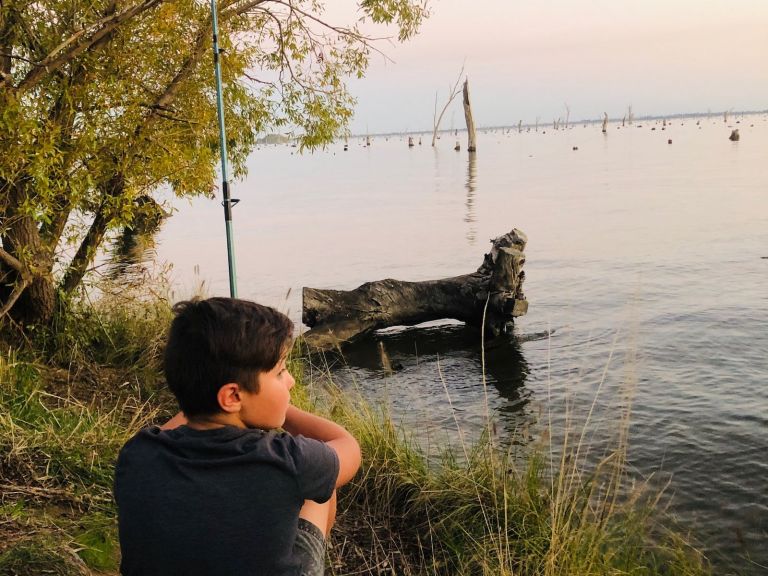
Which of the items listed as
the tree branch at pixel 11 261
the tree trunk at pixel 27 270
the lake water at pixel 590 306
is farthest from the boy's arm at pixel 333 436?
the tree branch at pixel 11 261

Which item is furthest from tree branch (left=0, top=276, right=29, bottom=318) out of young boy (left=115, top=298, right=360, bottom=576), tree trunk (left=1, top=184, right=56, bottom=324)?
young boy (left=115, top=298, right=360, bottom=576)

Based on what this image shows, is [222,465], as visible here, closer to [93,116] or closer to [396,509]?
[396,509]

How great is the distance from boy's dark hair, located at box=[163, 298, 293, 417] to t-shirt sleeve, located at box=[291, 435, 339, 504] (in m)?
0.23

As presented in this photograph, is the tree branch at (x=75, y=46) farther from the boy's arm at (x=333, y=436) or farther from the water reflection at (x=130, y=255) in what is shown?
the water reflection at (x=130, y=255)

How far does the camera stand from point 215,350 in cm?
222

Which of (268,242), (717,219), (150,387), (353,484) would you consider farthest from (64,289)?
(717,219)

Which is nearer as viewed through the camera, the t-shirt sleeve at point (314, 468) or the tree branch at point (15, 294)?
the t-shirt sleeve at point (314, 468)

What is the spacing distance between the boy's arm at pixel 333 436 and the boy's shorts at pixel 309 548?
0.22 m

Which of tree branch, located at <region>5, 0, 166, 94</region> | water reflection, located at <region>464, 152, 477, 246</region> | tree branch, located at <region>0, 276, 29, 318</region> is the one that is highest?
tree branch, located at <region>5, 0, 166, 94</region>

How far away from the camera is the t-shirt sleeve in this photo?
7.31ft

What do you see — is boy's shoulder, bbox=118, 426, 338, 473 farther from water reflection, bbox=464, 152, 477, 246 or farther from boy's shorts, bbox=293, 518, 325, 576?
water reflection, bbox=464, 152, 477, 246

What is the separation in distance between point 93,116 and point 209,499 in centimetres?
595

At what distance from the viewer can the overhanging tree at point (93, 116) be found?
21.1 ft

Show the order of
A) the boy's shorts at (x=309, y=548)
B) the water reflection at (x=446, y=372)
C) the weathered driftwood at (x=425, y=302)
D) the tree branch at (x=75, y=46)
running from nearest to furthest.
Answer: the boy's shorts at (x=309, y=548), the tree branch at (x=75, y=46), the water reflection at (x=446, y=372), the weathered driftwood at (x=425, y=302)
